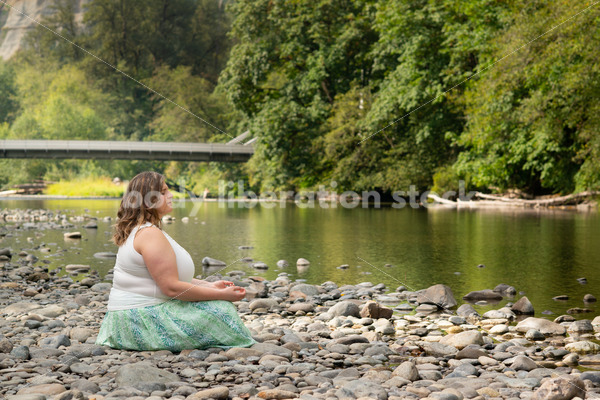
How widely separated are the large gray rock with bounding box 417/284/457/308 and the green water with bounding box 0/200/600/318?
356 mm

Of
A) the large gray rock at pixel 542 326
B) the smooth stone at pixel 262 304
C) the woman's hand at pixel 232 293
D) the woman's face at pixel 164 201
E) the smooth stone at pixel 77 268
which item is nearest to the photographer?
the woman's face at pixel 164 201

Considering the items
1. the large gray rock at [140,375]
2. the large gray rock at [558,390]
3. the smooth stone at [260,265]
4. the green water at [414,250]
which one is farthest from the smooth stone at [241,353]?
the smooth stone at [260,265]

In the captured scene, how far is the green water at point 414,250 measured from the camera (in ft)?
26.5

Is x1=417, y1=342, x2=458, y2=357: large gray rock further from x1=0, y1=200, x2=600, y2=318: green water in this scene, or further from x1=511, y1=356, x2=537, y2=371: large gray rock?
x1=0, y1=200, x2=600, y2=318: green water

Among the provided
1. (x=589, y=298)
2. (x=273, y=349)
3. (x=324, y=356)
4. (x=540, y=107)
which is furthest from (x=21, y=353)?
(x=540, y=107)

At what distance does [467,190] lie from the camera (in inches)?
1208

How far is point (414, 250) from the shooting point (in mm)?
11633

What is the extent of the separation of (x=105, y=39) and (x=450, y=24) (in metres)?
55.0

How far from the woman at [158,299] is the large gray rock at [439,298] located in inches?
96.5

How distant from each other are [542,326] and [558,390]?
187 cm

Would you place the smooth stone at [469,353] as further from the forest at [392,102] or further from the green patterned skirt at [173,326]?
the forest at [392,102]

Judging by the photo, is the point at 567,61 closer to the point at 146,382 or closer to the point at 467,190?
the point at 467,190

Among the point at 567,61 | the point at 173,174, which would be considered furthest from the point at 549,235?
the point at 173,174

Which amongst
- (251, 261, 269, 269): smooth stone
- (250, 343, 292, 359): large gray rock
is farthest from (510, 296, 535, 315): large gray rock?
(251, 261, 269, 269): smooth stone
